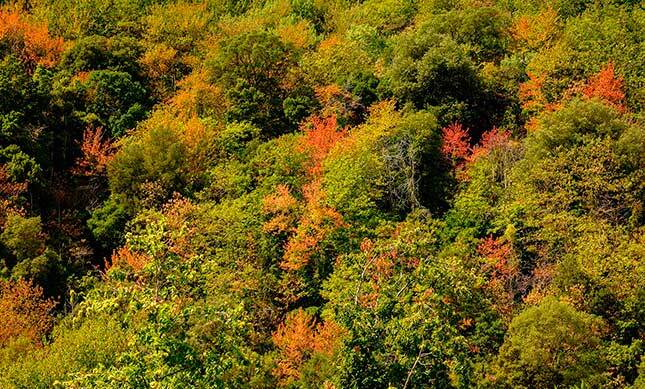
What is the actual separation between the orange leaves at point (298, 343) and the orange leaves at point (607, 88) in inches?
1142

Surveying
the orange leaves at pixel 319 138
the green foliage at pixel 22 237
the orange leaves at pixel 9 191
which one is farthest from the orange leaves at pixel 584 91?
the orange leaves at pixel 9 191

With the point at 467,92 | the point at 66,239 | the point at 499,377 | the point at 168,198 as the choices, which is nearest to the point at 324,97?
the point at 467,92

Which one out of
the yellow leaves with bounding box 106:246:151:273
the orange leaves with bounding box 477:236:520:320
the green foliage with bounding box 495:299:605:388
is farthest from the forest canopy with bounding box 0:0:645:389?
the yellow leaves with bounding box 106:246:151:273

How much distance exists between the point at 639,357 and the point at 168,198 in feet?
108

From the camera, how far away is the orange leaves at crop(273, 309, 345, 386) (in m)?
38.6

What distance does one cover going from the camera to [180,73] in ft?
252

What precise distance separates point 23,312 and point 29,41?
3813cm

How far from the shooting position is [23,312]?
4294 cm

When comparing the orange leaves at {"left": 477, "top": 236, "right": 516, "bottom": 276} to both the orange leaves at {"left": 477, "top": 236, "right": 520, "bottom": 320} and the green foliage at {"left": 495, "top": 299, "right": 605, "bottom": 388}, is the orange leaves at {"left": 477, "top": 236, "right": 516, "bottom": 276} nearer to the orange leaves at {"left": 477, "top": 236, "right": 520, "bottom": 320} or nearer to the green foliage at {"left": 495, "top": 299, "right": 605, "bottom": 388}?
the orange leaves at {"left": 477, "top": 236, "right": 520, "bottom": 320}

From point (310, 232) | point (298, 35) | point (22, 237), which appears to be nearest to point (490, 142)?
point (310, 232)

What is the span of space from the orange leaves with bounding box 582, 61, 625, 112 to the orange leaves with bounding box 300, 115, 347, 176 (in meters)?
19.2

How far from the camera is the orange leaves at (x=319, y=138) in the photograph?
179 ft

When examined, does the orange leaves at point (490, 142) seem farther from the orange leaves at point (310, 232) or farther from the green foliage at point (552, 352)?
the green foliage at point (552, 352)

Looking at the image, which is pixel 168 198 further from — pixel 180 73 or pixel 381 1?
pixel 381 1
